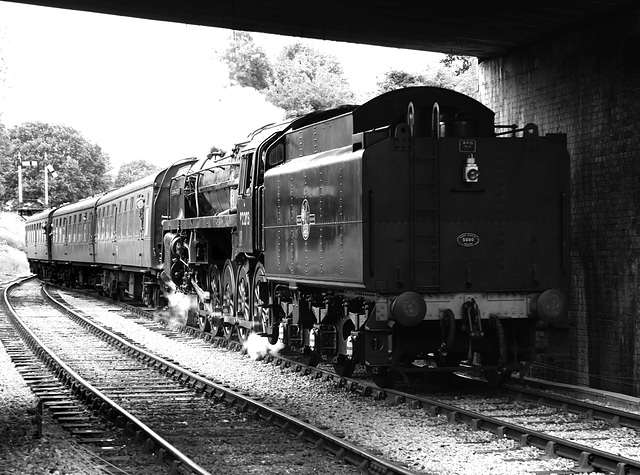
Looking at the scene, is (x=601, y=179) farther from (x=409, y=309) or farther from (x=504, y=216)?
(x=409, y=309)

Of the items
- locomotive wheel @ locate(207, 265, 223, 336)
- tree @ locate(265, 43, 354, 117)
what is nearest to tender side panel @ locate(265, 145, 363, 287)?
locomotive wheel @ locate(207, 265, 223, 336)

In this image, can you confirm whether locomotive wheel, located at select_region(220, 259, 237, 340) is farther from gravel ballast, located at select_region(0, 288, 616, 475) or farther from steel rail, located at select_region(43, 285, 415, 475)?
gravel ballast, located at select_region(0, 288, 616, 475)

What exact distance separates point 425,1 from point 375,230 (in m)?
3.26

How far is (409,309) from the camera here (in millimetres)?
9000

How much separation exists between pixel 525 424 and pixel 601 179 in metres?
4.36

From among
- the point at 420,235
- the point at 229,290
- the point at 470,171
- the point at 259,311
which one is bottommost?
the point at 259,311

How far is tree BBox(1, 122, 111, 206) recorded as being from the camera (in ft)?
277

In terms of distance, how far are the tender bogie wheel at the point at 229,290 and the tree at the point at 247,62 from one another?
6068 centimetres

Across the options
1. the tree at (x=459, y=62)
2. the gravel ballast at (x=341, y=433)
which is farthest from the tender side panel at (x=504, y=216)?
the tree at (x=459, y=62)

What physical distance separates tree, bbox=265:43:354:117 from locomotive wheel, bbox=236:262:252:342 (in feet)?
149

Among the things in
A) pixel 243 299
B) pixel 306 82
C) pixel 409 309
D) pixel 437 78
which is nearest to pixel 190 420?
pixel 409 309

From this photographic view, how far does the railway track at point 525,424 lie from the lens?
6.89 m

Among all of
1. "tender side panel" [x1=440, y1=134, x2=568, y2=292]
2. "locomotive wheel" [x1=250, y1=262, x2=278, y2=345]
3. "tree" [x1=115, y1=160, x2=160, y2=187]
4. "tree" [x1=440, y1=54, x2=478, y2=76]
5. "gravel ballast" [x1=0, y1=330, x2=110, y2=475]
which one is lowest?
"gravel ballast" [x1=0, y1=330, x2=110, y2=475]

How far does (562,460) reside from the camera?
22.9 ft
